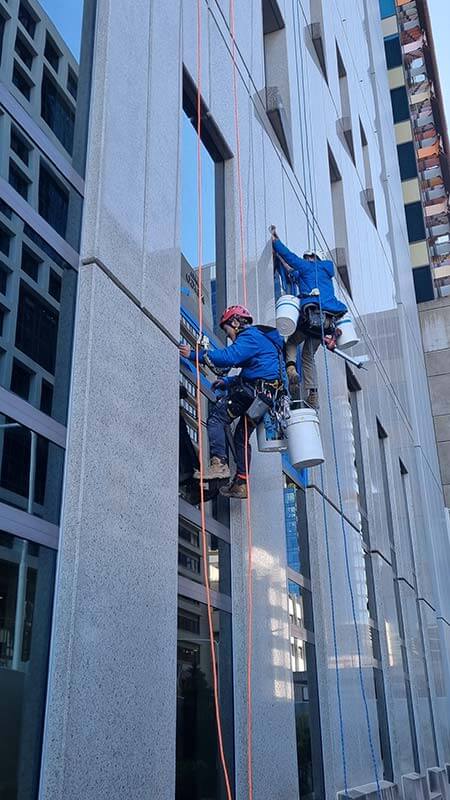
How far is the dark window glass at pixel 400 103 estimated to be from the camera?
3644cm

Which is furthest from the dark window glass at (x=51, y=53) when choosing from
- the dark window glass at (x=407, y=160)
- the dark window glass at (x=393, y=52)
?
the dark window glass at (x=393, y=52)

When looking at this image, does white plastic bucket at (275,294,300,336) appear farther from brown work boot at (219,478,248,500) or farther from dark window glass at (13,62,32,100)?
dark window glass at (13,62,32,100)

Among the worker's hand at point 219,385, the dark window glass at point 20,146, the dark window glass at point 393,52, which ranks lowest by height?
the worker's hand at point 219,385

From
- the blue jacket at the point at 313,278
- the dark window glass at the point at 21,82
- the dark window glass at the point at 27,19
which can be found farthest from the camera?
the blue jacket at the point at 313,278

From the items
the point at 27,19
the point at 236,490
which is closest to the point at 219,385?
the point at 236,490

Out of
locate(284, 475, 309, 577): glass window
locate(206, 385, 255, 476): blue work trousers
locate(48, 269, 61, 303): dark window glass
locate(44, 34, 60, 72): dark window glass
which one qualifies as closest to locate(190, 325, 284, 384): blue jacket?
locate(206, 385, 255, 476): blue work trousers

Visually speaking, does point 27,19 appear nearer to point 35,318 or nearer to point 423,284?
point 35,318

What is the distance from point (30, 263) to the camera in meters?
5.12

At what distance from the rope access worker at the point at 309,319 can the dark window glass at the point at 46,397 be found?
4.03m

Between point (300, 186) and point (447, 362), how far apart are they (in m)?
21.0

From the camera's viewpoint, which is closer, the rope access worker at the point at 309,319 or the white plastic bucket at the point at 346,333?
the rope access worker at the point at 309,319

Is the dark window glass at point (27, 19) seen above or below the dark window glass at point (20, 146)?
above

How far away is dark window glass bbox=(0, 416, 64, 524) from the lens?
457 centimetres

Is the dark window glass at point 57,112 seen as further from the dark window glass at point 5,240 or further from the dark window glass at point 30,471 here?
the dark window glass at point 30,471
